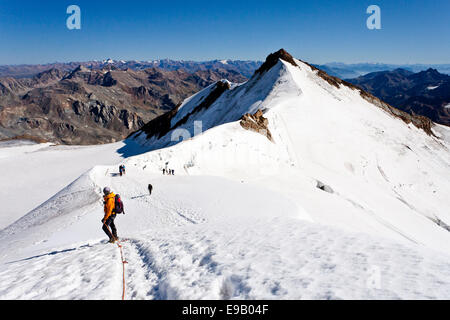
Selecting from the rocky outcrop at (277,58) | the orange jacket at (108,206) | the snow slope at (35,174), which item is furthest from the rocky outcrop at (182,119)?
the orange jacket at (108,206)

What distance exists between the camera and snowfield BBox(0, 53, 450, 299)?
584cm

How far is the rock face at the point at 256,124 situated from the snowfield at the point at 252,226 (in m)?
1.42

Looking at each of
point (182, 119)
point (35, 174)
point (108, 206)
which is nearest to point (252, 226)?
point (108, 206)

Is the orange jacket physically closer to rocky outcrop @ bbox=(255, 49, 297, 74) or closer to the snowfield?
the snowfield

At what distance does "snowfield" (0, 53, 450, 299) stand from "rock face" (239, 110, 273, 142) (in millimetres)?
1421

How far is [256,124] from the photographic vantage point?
113 feet

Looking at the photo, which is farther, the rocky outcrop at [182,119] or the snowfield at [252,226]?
the rocky outcrop at [182,119]

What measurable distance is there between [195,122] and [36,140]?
43157mm

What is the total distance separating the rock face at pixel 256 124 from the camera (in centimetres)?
3322

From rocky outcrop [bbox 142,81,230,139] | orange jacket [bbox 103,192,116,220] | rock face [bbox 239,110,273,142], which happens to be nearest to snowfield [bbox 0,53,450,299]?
orange jacket [bbox 103,192,116,220]

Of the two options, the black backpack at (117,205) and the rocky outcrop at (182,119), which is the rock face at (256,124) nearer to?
the black backpack at (117,205)

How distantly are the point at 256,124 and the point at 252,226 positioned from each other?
25686mm

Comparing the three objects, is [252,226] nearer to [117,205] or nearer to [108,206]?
[117,205]
